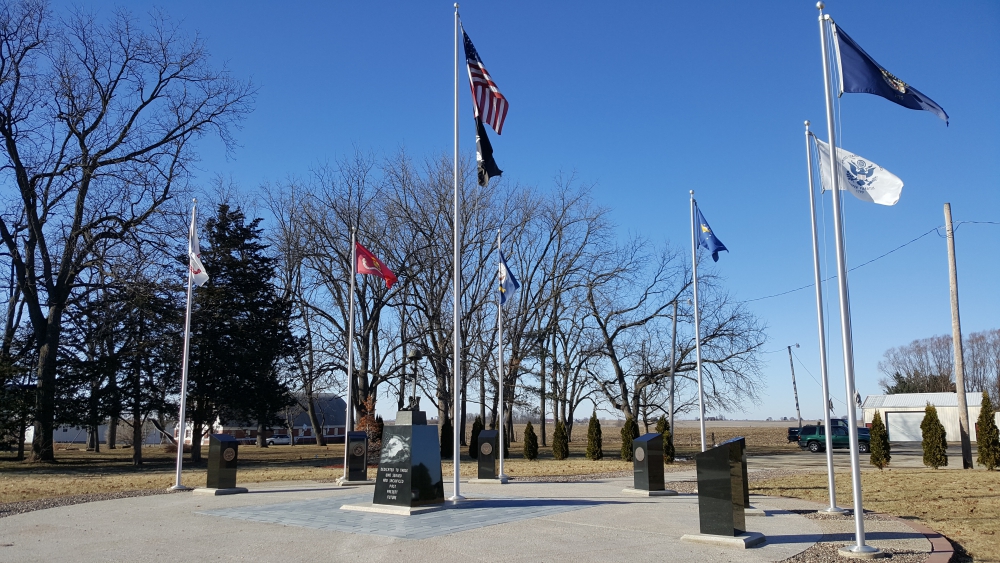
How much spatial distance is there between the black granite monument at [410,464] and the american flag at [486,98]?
5442 millimetres

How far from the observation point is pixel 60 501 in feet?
50.5

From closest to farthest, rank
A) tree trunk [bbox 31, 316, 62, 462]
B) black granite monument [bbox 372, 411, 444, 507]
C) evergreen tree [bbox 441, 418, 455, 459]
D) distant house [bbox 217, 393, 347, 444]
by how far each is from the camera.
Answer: black granite monument [bbox 372, 411, 444, 507], tree trunk [bbox 31, 316, 62, 462], evergreen tree [bbox 441, 418, 455, 459], distant house [bbox 217, 393, 347, 444]

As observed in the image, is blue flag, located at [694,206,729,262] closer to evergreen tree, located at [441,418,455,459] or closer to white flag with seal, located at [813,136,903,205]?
white flag with seal, located at [813,136,903,205]

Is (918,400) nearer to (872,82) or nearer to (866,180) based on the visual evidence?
(866,180)

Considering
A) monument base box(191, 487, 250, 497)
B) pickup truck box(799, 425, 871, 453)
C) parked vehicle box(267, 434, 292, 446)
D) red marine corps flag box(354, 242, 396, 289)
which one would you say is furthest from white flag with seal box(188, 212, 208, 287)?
parked vehicle box(267, 434, 292, 446)

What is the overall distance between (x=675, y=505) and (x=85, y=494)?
13.6 metres

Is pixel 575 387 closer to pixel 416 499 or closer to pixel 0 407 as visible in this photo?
pixel 0 407

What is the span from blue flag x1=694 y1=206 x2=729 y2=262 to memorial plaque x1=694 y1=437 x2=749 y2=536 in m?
8.77

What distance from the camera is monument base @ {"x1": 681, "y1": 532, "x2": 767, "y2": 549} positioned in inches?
358

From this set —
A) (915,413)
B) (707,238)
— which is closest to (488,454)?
(707,238)

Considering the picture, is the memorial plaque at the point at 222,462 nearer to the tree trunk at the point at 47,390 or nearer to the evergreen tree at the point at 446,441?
the tree trunk at the point at 47,390

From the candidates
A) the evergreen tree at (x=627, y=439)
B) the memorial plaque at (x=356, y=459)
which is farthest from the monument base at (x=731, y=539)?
the evergreen tree at (x=627, y=439)

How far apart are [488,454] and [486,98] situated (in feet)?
31.7

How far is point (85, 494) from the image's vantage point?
17422 millimetres
